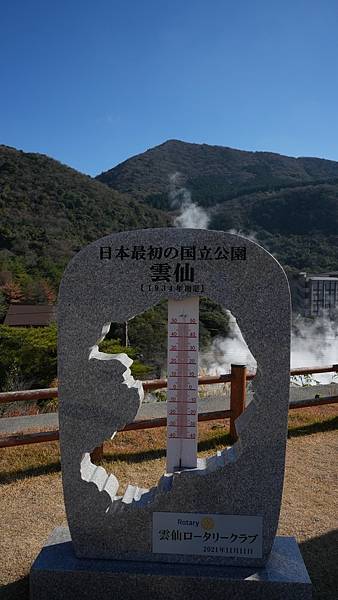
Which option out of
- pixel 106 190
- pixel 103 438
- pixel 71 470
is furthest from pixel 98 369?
pixel 106 190

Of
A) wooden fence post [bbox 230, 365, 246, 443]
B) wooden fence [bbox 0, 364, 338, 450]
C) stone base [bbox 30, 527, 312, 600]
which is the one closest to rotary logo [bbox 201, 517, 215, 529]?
stone base [bbox 30, 527, 312, 600]

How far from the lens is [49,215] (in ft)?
107

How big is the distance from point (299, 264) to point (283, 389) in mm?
31304

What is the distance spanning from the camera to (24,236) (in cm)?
2928

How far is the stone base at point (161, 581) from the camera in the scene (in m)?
2.95

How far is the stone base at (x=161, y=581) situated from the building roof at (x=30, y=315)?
17.1 metres

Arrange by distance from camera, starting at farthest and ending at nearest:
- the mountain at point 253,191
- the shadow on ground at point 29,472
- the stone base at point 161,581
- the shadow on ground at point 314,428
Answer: the mountain at point 253,191
the shadow on ground at point 314,428
the shadow on ground at point 29,472
the stone base at point 161,581

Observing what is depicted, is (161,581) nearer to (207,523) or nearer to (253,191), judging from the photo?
(207,523)

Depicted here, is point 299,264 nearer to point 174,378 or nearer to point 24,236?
point 24,236

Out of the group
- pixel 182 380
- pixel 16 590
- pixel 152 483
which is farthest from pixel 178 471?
pixel 152 483

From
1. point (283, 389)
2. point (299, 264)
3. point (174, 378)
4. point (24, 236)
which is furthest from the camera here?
point (299, 264)

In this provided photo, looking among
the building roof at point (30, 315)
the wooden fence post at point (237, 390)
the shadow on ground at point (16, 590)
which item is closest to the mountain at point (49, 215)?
the building roof at point (30, 315)

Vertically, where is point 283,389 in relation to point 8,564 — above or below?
above

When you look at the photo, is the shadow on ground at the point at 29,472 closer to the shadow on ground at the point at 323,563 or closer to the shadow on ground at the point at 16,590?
the shadow on ground at the point at 16,590
